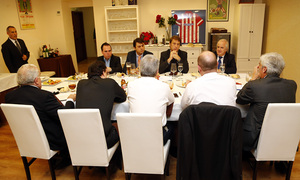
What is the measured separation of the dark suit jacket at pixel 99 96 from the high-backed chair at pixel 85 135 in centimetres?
Result: 16

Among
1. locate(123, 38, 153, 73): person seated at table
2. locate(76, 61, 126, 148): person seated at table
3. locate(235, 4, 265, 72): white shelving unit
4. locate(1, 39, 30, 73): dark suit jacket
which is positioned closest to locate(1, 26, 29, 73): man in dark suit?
locate(1, 39, 30, 73): dark suit jacket

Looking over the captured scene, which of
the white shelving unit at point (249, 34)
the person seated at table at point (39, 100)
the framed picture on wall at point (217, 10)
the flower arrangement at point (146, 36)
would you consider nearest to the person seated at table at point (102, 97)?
the person seated at table at point (39, 100)

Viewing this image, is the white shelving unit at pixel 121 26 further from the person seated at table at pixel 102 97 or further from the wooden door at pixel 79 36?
the wooden door at pixel 79 36

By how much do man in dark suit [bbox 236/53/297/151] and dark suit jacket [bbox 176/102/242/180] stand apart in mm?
412

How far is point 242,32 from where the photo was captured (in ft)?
18.4

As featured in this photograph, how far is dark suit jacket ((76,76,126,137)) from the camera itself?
2.09 m

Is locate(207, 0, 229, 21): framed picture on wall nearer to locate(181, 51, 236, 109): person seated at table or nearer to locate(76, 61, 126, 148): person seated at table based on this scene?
locate(181, 51, 236, 109): person seated at table

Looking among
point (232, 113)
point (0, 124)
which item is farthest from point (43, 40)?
point (232, 113)

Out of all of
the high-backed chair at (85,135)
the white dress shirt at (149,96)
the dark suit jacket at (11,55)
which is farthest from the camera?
the dark suit jacket at (11,55)

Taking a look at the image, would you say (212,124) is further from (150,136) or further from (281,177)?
(281,177)

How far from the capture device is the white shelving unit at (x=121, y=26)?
592cm

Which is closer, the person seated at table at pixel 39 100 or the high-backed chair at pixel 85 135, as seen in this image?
the high-backed chair at pixel 85 135

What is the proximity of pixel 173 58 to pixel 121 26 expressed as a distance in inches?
110

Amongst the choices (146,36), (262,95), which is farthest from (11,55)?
(262,95)
